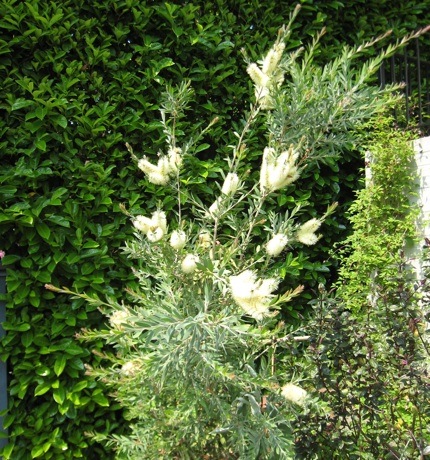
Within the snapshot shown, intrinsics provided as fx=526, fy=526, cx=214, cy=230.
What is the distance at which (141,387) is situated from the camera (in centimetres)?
203

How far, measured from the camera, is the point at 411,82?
4.20 meters

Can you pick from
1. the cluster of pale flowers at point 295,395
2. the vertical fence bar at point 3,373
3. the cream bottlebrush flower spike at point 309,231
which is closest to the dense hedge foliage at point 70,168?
the vertical fence bar at point 3,373

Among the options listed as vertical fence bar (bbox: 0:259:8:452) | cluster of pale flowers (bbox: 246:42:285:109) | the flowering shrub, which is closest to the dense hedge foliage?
vertical fence bar (bbox: 0:259:8:452)

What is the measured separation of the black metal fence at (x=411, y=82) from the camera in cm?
364

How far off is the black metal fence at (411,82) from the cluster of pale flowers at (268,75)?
1.74m

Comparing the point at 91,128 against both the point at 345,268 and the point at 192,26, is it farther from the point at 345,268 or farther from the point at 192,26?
the point at 345,268

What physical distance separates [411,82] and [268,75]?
8.64 ft

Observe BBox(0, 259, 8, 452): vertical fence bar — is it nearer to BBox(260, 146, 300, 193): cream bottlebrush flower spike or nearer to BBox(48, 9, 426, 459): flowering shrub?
BBox(48, 9, 426, 459): flowering shrub

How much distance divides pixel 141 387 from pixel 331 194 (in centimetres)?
212

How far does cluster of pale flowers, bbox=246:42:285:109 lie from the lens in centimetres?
199

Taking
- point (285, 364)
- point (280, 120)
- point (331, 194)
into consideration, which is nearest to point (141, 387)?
point (285, 364)

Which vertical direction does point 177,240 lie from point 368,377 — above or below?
above

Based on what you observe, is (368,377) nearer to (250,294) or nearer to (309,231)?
(309,231)

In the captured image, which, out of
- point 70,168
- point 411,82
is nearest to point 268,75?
point 70,168
